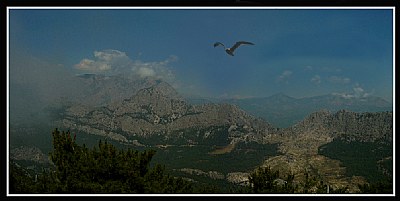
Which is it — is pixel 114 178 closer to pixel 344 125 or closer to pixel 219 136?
pixel 219 136

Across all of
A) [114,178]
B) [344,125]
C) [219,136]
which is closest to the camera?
[114,178]

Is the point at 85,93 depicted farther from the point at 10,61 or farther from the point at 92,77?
the point at 10,61

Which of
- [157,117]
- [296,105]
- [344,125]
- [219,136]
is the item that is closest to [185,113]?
[157,117]

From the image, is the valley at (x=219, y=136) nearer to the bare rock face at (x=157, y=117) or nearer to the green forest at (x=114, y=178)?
the bare rock face at (x=157, y=117)

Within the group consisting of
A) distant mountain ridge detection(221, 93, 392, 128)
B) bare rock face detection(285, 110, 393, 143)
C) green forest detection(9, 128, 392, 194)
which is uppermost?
distant mountain ridge detection(221, 93, 392, 128)

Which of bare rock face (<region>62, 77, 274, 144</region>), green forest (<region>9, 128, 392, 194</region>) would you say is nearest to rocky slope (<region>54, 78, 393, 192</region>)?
bare rock face (<region>62, 77, 274, 144</region>)

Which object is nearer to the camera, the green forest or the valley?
the green forest

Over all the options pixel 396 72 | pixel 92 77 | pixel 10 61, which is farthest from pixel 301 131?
pixel 10 61

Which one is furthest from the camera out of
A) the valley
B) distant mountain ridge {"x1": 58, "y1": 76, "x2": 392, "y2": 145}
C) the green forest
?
distant mountain ridge {"x1": 58, "y1": 76, "x2": 392, "y2": 145}

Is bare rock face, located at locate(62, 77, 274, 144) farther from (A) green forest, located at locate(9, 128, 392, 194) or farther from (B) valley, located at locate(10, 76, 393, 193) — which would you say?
(A) green forest, located at locate(9, 128, 392, 194)
